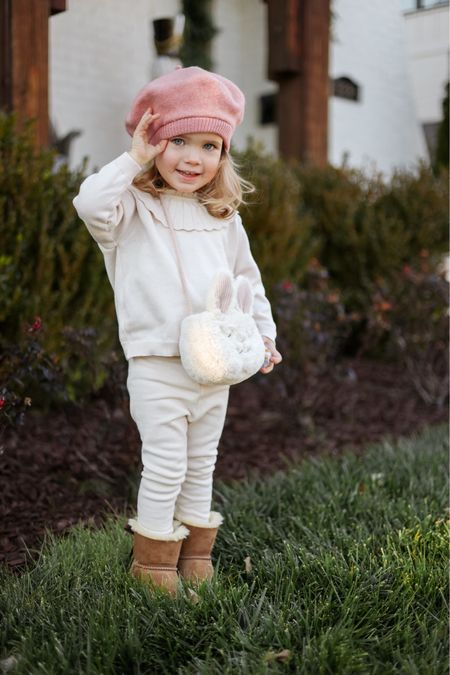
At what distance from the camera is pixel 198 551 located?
2.26 metres

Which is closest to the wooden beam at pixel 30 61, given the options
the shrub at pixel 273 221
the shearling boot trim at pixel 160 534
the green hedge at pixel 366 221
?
the shrub at pixel 273 221

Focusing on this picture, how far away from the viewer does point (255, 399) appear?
4766mm

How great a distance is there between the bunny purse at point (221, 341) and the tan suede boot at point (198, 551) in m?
0.52

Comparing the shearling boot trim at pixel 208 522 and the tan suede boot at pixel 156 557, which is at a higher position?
the shearling boot trim at pixel 208 522

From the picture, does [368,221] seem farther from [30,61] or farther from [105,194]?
[105,194]

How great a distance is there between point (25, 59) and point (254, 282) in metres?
2.60

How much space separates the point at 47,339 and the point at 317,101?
3.89m

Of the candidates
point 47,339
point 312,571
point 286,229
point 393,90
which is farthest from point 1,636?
point 393,90

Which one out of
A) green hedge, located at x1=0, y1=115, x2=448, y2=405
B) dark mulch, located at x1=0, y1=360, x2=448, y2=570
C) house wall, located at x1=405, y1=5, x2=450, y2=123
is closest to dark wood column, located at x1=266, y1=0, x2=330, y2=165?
green hedge, located at x1=0, y1=115, x2=448, y2=405

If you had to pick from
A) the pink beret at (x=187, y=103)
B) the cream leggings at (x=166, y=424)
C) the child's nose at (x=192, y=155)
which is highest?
the pink beret at (x=187, y=103)

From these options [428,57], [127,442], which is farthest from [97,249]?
[428,57]

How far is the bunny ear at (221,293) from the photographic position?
6.74 ft

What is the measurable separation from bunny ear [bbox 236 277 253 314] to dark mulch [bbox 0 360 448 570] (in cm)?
100

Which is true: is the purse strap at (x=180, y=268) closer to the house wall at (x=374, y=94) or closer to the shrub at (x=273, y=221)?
Result: the shrub at (x=273, y=221)
